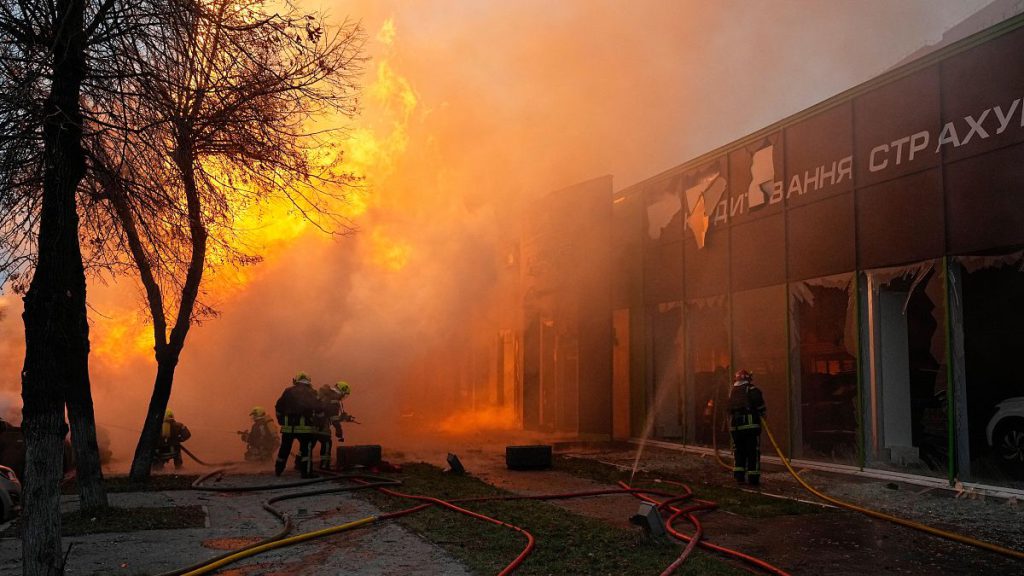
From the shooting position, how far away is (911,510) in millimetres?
8773

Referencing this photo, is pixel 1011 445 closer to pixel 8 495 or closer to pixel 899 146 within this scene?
pixel 899 146

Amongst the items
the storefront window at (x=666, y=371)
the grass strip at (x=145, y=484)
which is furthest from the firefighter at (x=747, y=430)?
the grass strip at (x=145, y=484)

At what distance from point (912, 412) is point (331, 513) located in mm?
8440

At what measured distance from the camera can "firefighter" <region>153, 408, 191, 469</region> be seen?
1370 cm

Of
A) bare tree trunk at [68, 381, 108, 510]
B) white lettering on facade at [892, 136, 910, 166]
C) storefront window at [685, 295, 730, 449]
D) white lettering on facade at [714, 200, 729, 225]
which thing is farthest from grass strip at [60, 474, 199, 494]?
white lettering on facade at [892, 136, 910, 166]

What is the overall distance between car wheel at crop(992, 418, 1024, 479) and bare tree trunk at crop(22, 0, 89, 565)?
10.4 meters

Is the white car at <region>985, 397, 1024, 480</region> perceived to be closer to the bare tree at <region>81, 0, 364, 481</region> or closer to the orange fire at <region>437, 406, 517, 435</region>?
the bare tree at <region>81, 0, 364, 481</region>

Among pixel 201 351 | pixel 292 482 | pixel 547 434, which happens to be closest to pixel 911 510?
pixel 292 482

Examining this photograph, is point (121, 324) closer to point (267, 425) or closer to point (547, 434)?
point (267, 425)

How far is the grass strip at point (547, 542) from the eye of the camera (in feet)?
19.8

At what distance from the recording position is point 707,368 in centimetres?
1560

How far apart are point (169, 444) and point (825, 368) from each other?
1167 cm

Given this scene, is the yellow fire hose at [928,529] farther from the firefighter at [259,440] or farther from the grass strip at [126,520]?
the firefighter at [259,440]

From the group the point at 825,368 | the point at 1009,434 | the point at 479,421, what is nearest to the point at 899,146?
the point at 825,368
